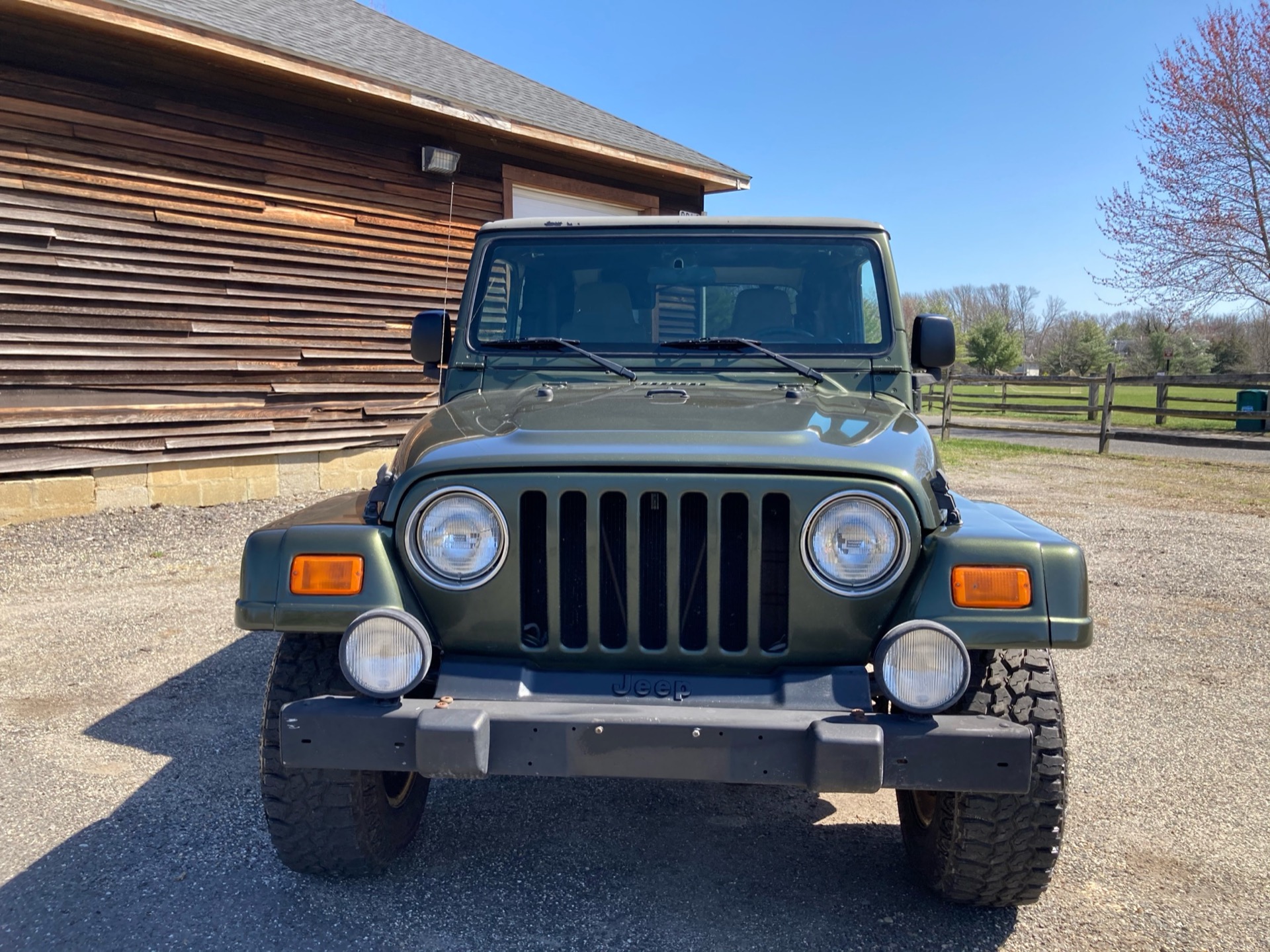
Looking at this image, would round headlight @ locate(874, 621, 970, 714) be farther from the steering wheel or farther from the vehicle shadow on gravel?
the steering wheel

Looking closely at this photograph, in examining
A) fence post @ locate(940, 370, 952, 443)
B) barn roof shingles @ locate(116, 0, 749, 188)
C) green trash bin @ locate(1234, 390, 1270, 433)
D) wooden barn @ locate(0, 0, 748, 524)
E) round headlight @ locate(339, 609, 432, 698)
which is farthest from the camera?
green trash bin @ locate(1234, 390, 1270, 433)

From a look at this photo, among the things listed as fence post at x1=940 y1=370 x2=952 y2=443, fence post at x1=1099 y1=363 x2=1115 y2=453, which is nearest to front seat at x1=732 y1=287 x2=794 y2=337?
fence post at x1=1099 y1=363 x2=1115 y2=453

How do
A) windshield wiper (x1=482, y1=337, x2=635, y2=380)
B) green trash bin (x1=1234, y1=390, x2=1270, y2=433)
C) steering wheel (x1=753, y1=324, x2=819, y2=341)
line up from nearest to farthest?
windshield wiper (x1=482, y1=337, x2=635, y2=380) → steering wheel (x1=753, y1=324, x2=819, y2=341) → green trash bin (x1=1234, y1=390, x2=1270, y2=433)

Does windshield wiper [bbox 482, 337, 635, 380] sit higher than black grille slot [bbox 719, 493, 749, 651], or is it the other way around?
windshield wiper [bbox 482, 337, 635, 380]

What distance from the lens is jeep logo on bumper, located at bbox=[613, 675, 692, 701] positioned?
2.15 m

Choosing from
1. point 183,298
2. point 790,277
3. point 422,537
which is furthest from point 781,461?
point 183,298

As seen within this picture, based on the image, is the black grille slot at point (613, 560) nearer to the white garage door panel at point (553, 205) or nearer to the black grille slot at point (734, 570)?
the black grille slot at point (734, 570)

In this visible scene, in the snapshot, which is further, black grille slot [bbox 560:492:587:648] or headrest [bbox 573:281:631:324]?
headrest [bbox 573:281:631:324]

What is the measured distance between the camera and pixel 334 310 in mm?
8836

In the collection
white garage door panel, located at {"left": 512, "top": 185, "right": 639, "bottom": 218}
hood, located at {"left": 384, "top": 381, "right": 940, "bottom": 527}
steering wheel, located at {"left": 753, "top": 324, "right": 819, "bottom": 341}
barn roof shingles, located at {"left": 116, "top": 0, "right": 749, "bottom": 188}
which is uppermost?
barn roof shingles, located at {"left": 116, "top": 0, "right": 749, "bottom": 188}

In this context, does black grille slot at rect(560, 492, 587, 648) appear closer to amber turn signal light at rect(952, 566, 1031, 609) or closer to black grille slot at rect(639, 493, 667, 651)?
black grille slot at rect(639, 493, 667, 651)

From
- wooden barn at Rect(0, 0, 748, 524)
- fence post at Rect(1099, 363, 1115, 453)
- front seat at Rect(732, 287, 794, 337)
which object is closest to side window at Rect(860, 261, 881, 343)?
front seat at Rect(732, 287, 794, 337)

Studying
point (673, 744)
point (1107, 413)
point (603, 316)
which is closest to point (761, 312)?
point (603, 316)

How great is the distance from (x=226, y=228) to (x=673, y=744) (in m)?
7.42
